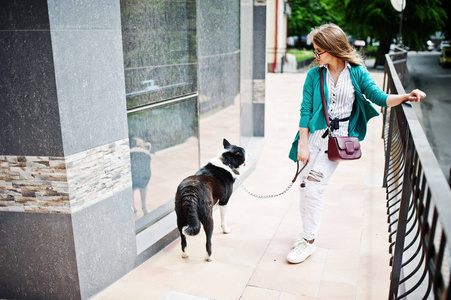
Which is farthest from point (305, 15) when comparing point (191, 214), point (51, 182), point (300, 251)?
point (51, 182)

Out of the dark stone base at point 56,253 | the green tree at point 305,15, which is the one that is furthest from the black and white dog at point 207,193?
the green tree at point 305,15

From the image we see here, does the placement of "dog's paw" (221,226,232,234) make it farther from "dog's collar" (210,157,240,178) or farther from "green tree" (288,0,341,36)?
"green tree" (288,0,341,36)

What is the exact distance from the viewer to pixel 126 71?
13.2 feet

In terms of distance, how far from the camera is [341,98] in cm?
354

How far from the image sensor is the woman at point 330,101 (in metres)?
3.47

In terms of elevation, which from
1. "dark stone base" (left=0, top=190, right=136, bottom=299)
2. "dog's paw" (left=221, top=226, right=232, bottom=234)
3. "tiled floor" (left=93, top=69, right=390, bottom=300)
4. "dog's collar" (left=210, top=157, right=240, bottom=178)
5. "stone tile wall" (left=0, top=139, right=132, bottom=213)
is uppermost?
"stone tile wall" (left=0, top=139, right=132, bottom=213)

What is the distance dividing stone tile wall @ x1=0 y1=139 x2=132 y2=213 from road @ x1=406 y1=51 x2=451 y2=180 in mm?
10806

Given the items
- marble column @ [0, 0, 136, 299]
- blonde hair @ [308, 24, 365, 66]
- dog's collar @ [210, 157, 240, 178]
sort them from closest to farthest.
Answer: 1. marble column @ [0, 0, 136, 299]
2. blonde hair @ [308, 24, 365, 66]
3. dog's collar @ [210, 157, 240, 178]

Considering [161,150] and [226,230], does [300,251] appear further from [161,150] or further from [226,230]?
[161,150]

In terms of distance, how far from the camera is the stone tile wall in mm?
3158

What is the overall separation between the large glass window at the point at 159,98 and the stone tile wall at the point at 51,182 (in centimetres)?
84

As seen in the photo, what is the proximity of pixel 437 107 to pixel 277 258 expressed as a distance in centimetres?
1656

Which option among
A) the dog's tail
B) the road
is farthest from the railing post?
the road

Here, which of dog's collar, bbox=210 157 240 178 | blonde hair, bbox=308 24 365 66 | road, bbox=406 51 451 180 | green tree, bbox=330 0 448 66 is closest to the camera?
blonde hair, bbox=308 24 365 66
